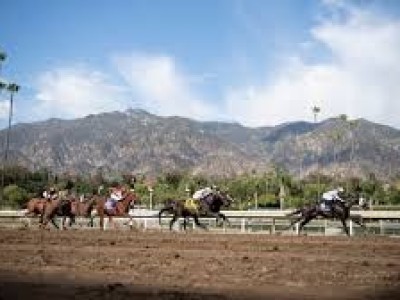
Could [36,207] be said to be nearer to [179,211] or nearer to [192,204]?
[179,211]

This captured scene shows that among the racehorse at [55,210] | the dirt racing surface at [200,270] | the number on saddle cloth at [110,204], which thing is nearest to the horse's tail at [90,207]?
the racehorse at [55,210]

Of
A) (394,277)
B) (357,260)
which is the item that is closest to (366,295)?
(394,277)

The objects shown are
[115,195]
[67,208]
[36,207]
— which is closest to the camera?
[115,195]

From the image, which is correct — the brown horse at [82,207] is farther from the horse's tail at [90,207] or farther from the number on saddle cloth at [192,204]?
the number on saddle cloth at [192,204]

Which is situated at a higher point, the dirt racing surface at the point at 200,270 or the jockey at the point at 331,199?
Answer: the jockey at the point at 331,199

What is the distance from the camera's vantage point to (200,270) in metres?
12.4

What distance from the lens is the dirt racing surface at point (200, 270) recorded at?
10.0 meters

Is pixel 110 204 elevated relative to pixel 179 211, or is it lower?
elevated

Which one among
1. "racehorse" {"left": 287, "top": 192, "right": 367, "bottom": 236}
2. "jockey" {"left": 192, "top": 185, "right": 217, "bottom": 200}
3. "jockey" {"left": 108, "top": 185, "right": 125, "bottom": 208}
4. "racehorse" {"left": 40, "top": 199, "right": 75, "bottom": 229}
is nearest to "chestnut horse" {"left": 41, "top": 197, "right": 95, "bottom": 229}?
"racehorse" {"left": 40, "top": 199, "right": 75, "bottom": 229}

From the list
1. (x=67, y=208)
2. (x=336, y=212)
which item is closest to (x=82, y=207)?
(x=67, y=208)

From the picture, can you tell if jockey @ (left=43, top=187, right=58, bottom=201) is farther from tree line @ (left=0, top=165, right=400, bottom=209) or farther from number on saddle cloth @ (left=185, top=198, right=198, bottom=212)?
tree line @ (left=0, top=165, right=400, bottom=209)

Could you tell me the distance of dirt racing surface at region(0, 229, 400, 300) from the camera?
32.9 ft

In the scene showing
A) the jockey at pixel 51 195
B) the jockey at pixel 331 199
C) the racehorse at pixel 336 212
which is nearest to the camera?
the racehorse at pixel 336 212

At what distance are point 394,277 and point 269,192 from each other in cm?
10417
